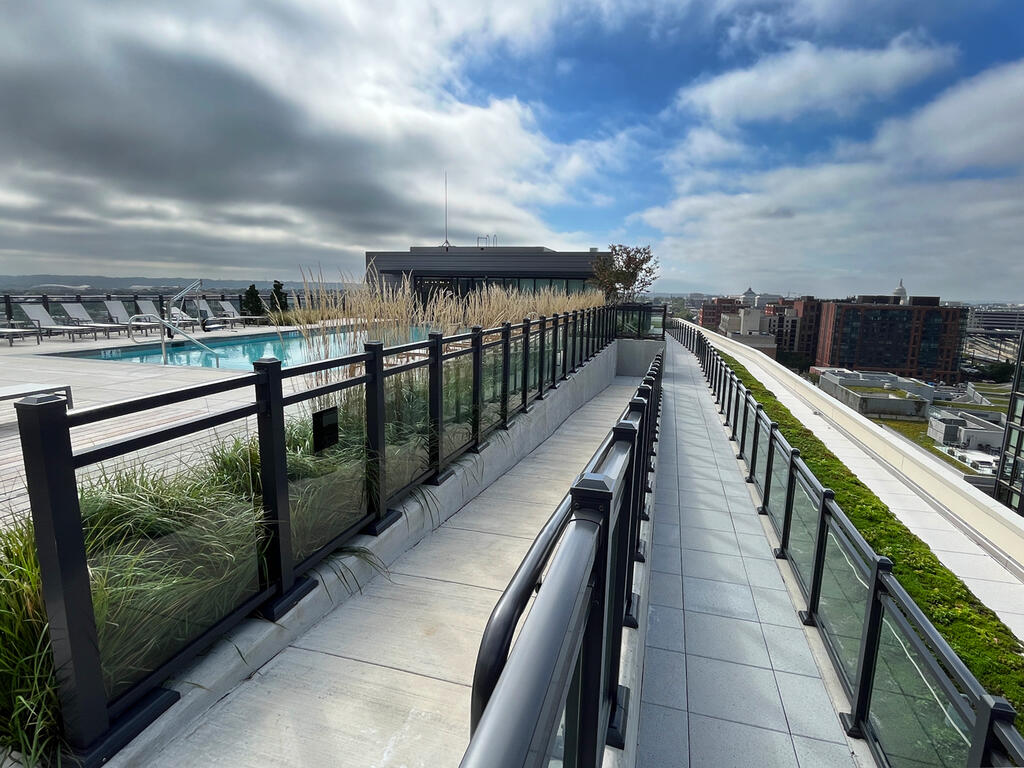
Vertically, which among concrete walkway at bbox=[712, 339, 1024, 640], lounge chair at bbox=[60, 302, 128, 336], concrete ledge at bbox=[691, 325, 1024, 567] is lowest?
concrete walkway at bbox=[712, 339, 1024, 640]

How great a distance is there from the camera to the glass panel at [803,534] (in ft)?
14.8

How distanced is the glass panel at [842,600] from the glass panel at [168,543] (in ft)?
11.9

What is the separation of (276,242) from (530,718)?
61.2 ft

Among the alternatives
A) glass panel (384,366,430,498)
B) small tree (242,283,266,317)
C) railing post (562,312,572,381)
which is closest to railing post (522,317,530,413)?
railing post (562,312,572,381)

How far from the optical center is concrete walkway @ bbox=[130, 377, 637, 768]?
7.26 ft

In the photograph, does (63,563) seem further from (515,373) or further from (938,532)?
(938,532)

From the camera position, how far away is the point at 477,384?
19.1 ft

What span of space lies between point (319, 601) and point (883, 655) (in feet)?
10.9

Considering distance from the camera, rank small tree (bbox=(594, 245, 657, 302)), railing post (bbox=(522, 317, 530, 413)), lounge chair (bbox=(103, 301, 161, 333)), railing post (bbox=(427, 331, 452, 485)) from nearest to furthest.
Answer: railing post (bbox=(427, 331, 452, 485)) < railing post (bbox=(522, 317, 530, 413)) < lounge chair (bbox=(103, 301, 161, 333)) < small tree (bbox=(594, 245, 657, 302))

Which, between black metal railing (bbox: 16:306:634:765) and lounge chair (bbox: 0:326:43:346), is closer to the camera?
black metal railing (bbox: 16:306:634:765)

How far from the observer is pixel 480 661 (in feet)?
2.43

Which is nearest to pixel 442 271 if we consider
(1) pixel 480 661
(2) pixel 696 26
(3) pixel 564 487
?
(2) pixel 696 26

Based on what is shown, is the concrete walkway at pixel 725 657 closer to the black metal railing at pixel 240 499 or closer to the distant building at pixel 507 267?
the black metal railing at pixel 240 499

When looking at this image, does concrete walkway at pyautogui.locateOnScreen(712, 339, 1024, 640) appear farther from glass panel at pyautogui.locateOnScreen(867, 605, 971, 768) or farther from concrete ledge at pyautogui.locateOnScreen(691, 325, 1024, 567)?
glass panel at pyautogui.locateOnScreen(867, 605, 971, 768)
